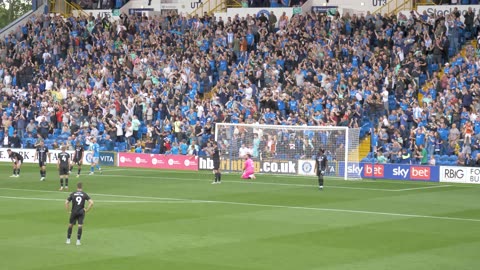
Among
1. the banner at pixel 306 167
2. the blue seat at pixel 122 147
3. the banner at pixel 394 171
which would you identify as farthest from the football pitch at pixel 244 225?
the blue seat at pixel 122 147

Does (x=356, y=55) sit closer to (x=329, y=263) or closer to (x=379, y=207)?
(x=379, y=207)

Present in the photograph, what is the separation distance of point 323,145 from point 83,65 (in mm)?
20721

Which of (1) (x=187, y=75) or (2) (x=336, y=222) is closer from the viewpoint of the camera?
(2) (x=336, y=222)

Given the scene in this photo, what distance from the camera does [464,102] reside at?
48.8 meters

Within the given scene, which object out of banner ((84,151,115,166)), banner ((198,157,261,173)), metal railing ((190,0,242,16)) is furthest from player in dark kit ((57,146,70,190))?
metal railing ((190,0,242,16))

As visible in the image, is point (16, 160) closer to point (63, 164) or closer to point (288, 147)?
point (63, 164)

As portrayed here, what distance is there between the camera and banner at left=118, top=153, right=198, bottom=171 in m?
53.9

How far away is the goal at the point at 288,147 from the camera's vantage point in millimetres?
49156

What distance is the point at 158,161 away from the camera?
181ft

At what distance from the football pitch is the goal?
7.22 ft

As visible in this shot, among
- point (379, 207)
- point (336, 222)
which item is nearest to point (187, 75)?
point (379, 207)

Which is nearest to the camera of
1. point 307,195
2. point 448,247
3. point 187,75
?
point 448,247

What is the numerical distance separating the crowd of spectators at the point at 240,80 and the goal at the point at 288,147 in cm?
20

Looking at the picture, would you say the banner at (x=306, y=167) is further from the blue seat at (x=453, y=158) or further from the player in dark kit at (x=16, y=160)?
the player in dark kit at (x=16, y=160)
